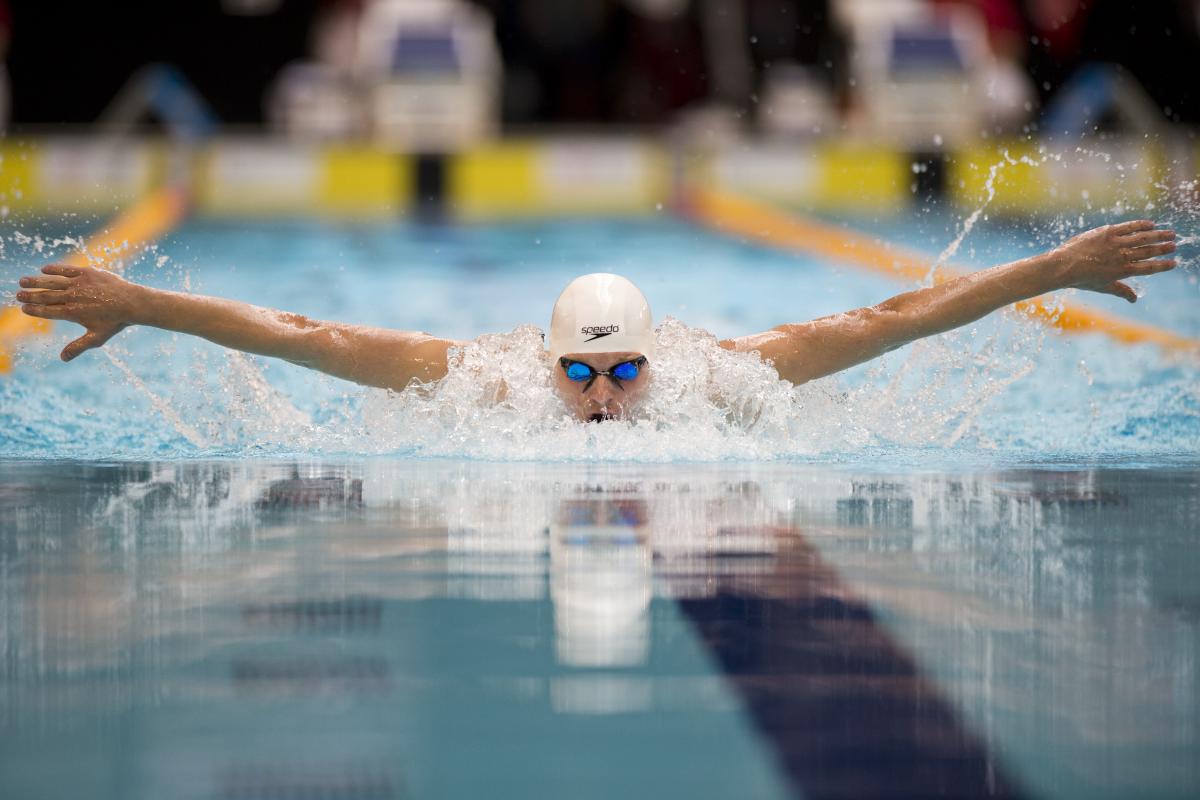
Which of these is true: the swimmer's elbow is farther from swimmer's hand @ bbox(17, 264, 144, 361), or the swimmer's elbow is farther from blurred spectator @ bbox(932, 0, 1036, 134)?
blurred spectator @ bbox(932, 0, 1036, 134)

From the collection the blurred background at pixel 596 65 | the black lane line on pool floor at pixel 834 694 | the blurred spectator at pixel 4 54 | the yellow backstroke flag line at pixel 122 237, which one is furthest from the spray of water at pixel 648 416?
the blurred spectator at pixel 4 54

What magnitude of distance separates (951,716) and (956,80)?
885 cm

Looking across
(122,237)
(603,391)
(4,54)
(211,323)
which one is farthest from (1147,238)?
(4,54)

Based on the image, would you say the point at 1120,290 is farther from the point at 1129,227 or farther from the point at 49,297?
the point at 49,297

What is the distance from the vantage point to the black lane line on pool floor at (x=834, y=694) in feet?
4.06

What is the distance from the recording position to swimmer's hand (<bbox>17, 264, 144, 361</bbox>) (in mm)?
3520

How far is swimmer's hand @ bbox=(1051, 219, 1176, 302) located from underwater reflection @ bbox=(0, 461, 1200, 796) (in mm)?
901

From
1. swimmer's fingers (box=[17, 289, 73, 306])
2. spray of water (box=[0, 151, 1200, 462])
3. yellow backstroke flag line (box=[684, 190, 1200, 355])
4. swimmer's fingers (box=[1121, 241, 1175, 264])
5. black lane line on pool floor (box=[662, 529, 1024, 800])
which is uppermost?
yellow backstroke flag line (box=[684, 190, 1200, 355])

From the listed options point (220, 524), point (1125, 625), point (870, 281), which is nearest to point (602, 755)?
point (1125, 625)

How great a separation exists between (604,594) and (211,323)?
78.4 inches

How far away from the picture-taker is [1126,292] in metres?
3.59

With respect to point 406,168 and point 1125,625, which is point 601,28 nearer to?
point 406,168

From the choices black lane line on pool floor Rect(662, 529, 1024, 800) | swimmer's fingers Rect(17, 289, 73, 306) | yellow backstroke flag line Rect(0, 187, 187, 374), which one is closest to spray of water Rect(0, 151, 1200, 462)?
swimmer's fingers Rect(17, 289, 73, 306)

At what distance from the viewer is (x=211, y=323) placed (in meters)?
3.57
